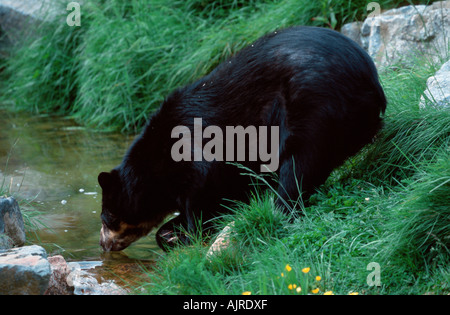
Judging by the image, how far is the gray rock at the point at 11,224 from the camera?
4070mm

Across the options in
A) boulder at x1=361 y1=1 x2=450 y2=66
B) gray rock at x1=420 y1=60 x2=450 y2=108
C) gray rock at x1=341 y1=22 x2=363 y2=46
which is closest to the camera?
gray rock at x1=420 y1=60 x2=450 y2=108

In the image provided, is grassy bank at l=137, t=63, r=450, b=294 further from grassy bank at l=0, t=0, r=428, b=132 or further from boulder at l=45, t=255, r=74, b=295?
grassy bank at l=0, t=0, r=428, b=132

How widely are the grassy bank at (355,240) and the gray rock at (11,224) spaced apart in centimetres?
110

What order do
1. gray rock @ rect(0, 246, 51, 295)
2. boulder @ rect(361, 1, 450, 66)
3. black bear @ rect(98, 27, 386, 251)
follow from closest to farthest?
gray rock @ rect(0, 246, 51, 295)
black bear @ rect(98, 27, 386, 251)
boulder @ rect(361, 1, 450, 66)

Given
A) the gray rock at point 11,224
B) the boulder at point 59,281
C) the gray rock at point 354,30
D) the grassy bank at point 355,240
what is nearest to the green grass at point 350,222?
the grassy bank at point 355,240

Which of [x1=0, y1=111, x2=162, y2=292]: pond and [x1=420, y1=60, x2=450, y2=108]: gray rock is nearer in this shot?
[x1=420, y1=60, x2=450, y2=108]: gray rock

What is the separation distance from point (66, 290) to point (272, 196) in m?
1.45

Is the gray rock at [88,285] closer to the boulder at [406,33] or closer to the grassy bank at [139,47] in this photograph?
the boulder at [406,33]

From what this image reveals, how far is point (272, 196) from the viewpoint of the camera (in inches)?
163

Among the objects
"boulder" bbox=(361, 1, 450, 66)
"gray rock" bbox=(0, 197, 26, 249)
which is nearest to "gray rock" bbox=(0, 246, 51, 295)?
"gray rock" bbox=(0, 197, 26, 249)

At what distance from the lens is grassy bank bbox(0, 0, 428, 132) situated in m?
7.48

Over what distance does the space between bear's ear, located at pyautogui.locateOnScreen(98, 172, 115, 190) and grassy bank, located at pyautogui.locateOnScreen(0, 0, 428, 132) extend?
313 cm

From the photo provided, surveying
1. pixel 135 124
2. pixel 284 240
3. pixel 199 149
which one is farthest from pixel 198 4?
pixel 284 240

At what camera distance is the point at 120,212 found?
4848 millimetres
